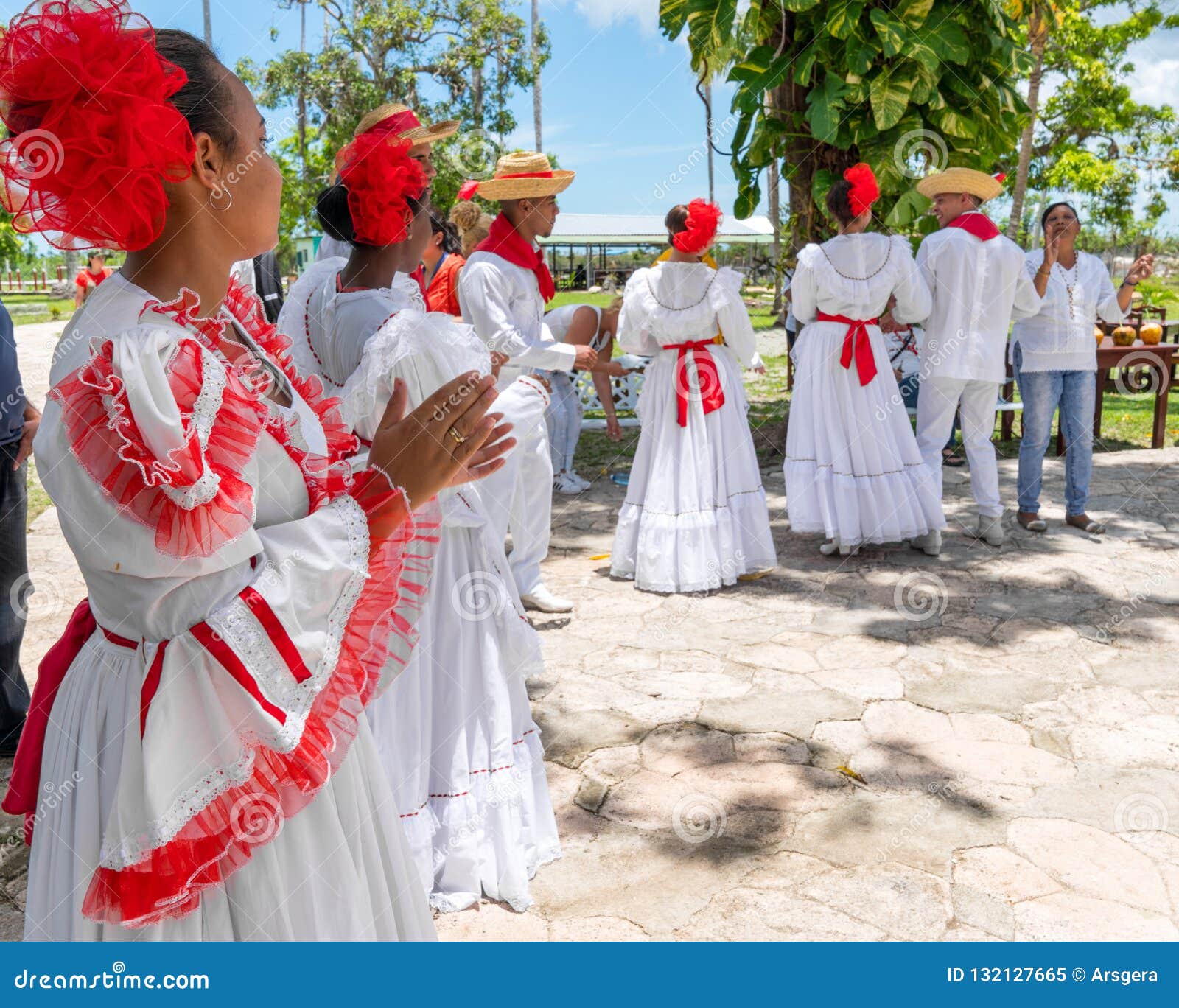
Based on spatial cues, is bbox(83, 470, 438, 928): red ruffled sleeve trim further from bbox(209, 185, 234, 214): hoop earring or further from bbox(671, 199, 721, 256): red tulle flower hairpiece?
bbox(671, 199, 721, 256): red tulle flower hairpiece

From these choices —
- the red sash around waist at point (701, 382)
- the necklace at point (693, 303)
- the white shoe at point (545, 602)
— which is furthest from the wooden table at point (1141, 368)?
the white shoe at point (545, 602)

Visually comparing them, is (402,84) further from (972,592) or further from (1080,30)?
(972,592)

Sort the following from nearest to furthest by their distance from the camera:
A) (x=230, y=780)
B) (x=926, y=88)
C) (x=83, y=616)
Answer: (x=230, y=780), (x=83, y=616), (x=926, y=88)

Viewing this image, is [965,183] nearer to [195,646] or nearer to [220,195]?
[220,195]

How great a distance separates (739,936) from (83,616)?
191cm

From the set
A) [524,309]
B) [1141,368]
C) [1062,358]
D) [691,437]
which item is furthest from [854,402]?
[1141,368]

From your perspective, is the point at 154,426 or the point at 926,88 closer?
the point at 154,426

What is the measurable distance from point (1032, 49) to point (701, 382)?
11675 millimetres

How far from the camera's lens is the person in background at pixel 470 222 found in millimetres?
6961

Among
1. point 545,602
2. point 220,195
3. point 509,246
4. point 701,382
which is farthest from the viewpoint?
point 701,382

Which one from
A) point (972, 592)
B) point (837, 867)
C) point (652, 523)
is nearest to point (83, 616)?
point (837, 867)

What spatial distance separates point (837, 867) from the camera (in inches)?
120

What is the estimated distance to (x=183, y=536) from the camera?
129cm
